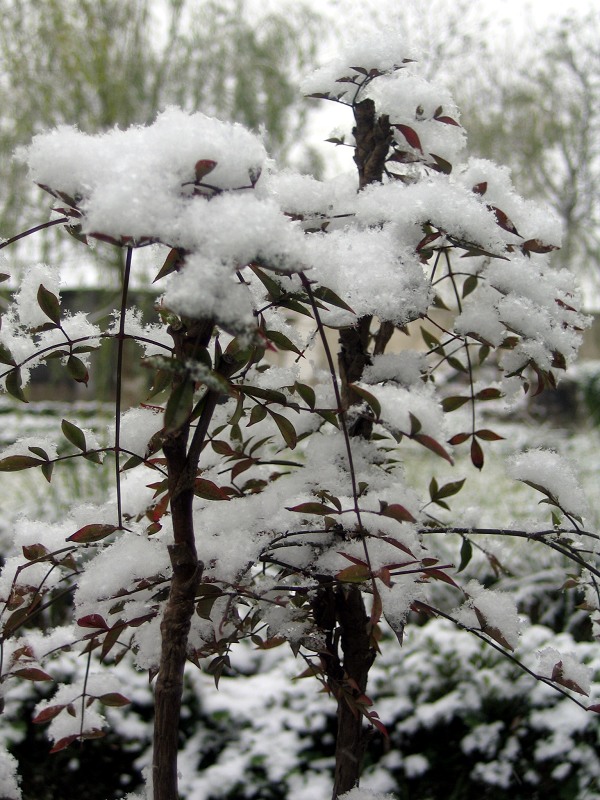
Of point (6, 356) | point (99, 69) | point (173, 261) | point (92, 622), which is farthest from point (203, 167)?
point (99, 69)

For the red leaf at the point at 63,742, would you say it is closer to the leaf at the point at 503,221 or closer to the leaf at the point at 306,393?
the leaf at the point at 306,393

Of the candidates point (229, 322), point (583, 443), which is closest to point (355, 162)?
point (229, 322)

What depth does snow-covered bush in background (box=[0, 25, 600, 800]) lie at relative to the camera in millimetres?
580

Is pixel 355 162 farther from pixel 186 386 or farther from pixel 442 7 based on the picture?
pixel 442 7

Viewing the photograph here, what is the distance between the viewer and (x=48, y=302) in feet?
2.45

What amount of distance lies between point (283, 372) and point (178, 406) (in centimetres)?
35

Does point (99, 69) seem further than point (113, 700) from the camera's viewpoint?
Yes

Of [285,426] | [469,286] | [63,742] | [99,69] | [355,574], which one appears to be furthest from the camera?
[99,69]

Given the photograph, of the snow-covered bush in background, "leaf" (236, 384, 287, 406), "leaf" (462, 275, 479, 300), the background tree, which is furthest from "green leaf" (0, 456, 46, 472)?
the background tree

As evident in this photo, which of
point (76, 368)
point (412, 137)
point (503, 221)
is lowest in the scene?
point (76, 368)

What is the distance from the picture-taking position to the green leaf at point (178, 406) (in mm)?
553

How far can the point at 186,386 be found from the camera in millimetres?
568

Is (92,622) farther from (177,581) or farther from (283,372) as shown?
(283,372)

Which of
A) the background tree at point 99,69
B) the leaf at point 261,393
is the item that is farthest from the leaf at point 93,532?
the background tree at point 99,69
